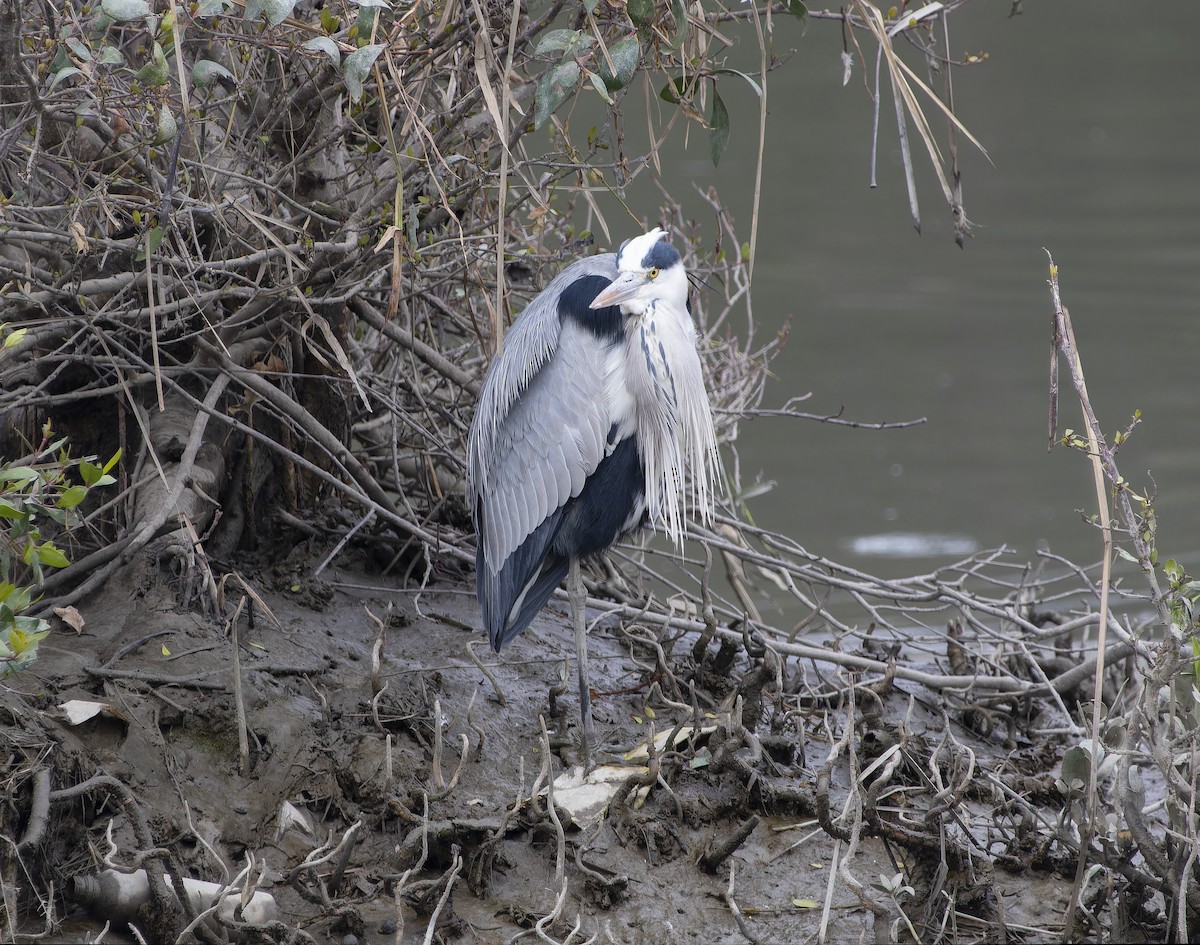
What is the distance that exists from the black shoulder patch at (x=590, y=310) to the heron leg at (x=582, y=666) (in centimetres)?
61

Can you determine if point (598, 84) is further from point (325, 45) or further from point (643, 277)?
point (643, 277)

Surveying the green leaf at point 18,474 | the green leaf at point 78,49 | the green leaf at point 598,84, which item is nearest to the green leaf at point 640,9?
the green leaf at point 598,84

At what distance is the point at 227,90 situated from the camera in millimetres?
3234

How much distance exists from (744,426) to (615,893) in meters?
5.04

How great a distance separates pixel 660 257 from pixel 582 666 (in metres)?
1.02

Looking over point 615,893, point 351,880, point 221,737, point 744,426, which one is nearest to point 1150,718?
point 615,893

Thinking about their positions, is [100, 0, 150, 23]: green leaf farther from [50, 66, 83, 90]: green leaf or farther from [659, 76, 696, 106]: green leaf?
[659, 76, 696, 106]: green leaf

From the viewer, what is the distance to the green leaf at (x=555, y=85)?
2521 mm

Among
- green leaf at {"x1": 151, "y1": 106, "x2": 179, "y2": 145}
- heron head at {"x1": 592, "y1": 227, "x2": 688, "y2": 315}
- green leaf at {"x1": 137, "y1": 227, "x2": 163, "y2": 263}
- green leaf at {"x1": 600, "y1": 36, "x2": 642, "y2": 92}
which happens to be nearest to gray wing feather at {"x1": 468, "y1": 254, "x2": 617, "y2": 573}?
heron head at {"x1": 592, "y1": 227, "x2": 688, "y2": 315}

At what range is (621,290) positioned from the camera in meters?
3.09

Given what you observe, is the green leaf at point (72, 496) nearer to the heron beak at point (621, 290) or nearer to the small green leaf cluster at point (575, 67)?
the small green leaf cluster at point (575, 67)

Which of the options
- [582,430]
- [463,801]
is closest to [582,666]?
[463,801]

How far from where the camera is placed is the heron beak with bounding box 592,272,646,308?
3.07 metres

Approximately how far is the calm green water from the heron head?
288cm
